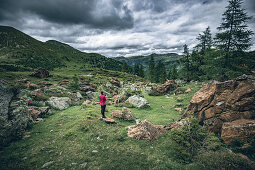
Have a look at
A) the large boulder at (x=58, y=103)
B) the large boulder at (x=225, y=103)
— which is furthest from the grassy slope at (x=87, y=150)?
the large boulder at (x=58, y=103)

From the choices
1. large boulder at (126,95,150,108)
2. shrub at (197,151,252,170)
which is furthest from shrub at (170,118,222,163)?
large boulder at (126,95,150,108)

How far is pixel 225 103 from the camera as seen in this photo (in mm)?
8875

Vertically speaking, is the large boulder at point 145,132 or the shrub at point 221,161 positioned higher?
the shrub at point 221,161

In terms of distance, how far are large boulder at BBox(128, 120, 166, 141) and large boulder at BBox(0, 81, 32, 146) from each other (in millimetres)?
8889

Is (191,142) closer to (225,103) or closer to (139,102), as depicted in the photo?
(225,103)

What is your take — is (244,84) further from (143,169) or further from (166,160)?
(143,169)

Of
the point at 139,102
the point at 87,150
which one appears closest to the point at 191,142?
the point at 87,150

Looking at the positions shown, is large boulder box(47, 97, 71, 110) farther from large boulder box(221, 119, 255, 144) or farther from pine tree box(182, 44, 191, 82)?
pine tree box(182, 44, 191, 82)

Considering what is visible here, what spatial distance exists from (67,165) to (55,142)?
9.56ft

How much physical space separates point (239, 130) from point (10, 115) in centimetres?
1678

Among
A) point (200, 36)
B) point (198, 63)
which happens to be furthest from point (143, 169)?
point (200, 36)

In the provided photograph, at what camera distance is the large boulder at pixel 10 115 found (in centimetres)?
796

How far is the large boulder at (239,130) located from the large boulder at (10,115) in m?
14.9

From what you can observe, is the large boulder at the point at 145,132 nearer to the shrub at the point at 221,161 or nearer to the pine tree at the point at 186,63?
the shrub at the point at 221,161
